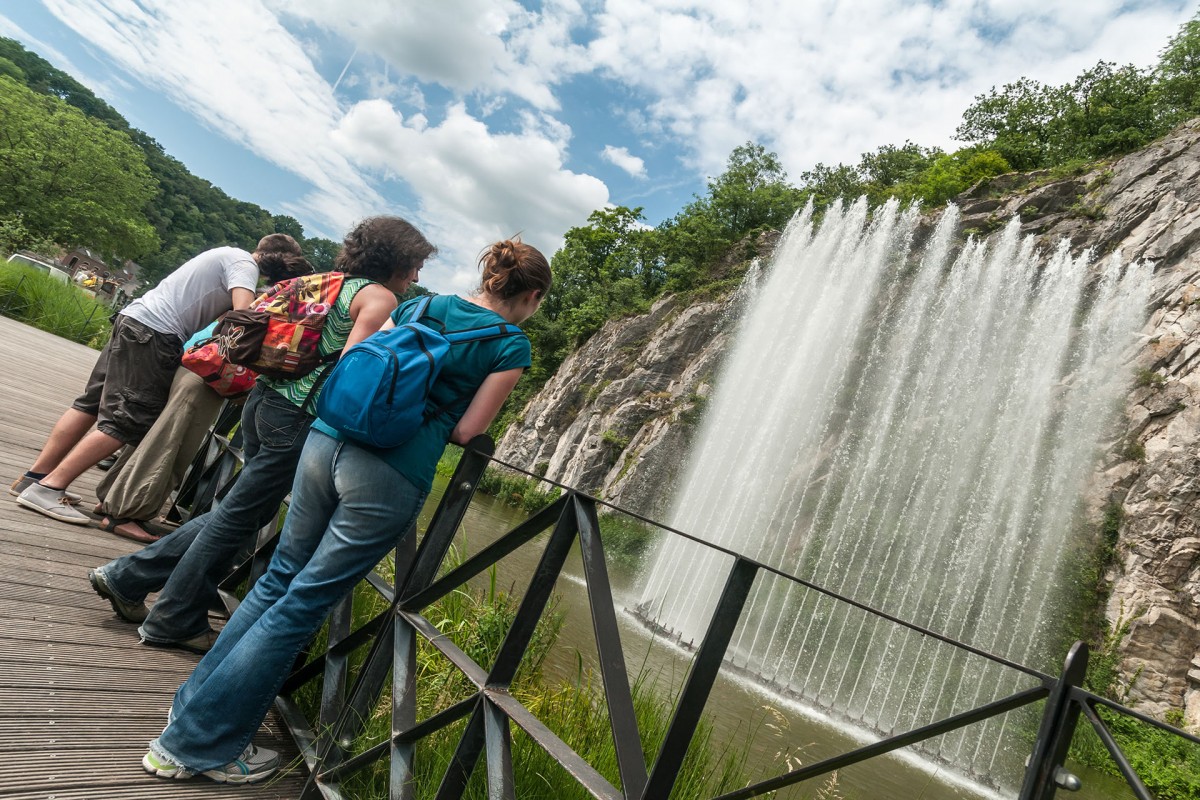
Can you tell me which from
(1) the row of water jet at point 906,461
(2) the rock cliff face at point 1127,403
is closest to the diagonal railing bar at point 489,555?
(1) the row of water jet at point 906,461

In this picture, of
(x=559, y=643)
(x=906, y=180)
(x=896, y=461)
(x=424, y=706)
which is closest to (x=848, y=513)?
(x=896, y=461)

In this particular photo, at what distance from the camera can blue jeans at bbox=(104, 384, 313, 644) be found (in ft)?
8.32

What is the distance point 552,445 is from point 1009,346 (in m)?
18.9

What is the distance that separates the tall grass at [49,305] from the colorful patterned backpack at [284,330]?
14305mm

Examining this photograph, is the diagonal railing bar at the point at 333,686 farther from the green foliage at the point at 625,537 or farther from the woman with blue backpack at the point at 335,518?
the green foliage at the point at 625,537

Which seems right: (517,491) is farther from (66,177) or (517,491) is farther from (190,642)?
(66,177)

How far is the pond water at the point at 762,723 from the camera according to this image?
178 inches

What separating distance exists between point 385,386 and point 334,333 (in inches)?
38.2

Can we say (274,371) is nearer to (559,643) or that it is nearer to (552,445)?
(559,643)

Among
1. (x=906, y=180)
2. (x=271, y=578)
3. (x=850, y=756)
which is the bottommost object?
(x=271, y=578)

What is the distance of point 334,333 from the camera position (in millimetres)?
2666

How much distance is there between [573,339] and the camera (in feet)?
121

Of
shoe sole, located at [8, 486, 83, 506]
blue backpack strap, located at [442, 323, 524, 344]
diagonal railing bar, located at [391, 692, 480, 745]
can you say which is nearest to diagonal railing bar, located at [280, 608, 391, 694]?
diagonal railing bar, located at [391, 692, 480, 745]

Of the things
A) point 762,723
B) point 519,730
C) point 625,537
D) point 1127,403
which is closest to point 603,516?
point 625,537
